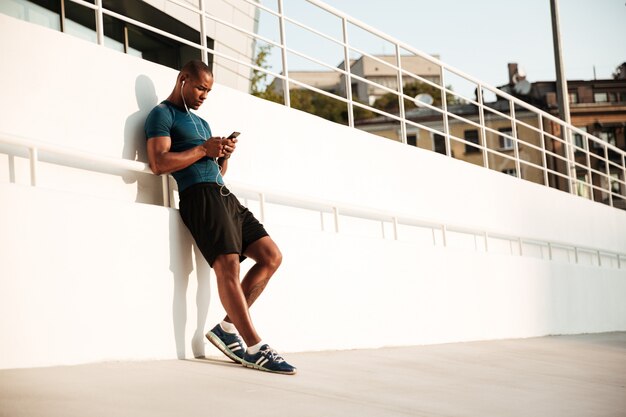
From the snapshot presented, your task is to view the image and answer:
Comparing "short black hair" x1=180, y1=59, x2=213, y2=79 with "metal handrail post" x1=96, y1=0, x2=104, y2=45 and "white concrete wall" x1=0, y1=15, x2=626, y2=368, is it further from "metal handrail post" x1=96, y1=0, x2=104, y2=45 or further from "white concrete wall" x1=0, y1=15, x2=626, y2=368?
Answer: "metal handrail post" x1=96, y1=0, x2=104, y2=45

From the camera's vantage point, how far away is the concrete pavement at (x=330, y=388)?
347 centimetres

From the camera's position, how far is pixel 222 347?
16.4 ft

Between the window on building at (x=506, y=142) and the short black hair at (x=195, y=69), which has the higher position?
the window on building at (x=506, y=142)

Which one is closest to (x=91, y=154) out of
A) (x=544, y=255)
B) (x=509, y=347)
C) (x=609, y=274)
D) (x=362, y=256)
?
(x=362, y=256)

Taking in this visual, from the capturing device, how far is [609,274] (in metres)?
12.8

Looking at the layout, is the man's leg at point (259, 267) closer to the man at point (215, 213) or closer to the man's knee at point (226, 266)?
the man at point (215, 213)

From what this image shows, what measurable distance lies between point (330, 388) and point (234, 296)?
836 mm

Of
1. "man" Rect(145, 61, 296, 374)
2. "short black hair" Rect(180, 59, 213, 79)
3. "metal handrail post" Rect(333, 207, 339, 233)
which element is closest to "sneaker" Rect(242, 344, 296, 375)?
"man" Rect(145, 61, 296, 374)

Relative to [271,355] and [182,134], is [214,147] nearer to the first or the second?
[182,134]

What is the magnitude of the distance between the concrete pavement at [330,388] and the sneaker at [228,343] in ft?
0.31

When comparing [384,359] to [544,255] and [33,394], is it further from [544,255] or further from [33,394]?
[544,255]

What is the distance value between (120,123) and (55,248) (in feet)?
4.00

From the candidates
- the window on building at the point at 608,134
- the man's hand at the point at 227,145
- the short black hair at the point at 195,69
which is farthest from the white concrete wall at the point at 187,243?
the window on building at the point at 608,134

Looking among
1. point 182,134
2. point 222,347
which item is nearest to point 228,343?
point 222,347
